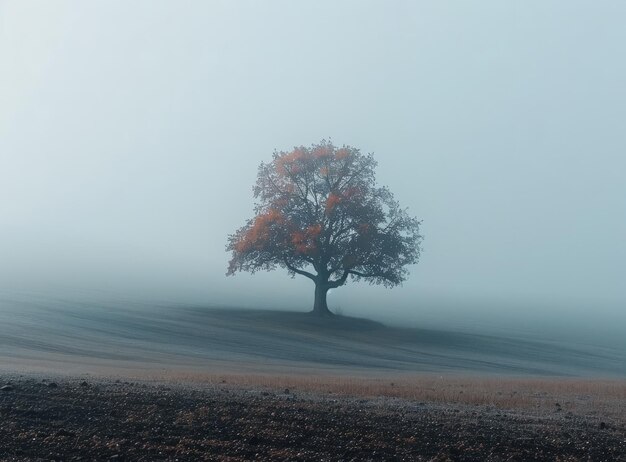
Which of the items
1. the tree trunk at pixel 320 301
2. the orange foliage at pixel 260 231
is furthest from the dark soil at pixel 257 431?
the tree trunk at pixel 320 301

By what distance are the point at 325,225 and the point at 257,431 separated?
42210 mm

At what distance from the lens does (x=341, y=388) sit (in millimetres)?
17531

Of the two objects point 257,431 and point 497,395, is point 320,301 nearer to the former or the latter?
point 497,395

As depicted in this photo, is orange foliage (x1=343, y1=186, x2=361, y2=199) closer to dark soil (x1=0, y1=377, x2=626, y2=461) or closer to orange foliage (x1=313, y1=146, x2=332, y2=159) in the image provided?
orange foliage (x1=313, y1=146, x2=332, y2=159)

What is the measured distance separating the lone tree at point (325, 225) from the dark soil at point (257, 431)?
1515 inches

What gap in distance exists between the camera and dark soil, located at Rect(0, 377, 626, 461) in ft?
32.1

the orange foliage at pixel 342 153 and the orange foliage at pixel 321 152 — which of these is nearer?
the orange foliage at pixel 321 152

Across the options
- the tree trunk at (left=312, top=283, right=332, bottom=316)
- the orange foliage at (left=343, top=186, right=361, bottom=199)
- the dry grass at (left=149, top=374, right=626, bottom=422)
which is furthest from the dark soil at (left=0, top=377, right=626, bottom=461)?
the tree trunk at (left=312, top=283, right=332, bottom=316)

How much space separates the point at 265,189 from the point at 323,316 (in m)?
8.29

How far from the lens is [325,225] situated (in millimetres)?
52719

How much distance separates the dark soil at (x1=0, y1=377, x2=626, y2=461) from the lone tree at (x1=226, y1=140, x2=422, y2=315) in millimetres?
38476

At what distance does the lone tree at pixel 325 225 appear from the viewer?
170 ft

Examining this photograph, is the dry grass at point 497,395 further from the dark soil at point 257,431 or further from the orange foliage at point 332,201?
the orange foliage at point 332,201

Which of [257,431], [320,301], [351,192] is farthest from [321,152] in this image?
[257,431]
